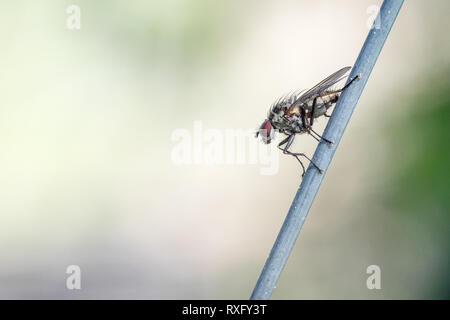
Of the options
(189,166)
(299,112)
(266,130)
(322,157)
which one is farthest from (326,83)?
(189,166)

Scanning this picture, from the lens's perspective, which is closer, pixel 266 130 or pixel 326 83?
pixel 326 83

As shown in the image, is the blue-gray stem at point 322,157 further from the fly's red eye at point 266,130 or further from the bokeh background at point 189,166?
the bokeh background at point 189,166

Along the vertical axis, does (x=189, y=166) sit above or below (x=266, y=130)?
below

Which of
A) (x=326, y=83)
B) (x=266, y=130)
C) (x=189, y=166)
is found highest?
(x=326, y=83)

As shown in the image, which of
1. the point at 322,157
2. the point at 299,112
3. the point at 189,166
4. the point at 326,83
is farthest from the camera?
the point at 189,166

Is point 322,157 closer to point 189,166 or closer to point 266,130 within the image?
point 266,130

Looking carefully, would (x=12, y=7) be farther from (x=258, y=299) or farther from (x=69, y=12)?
(x=258, y=299)
